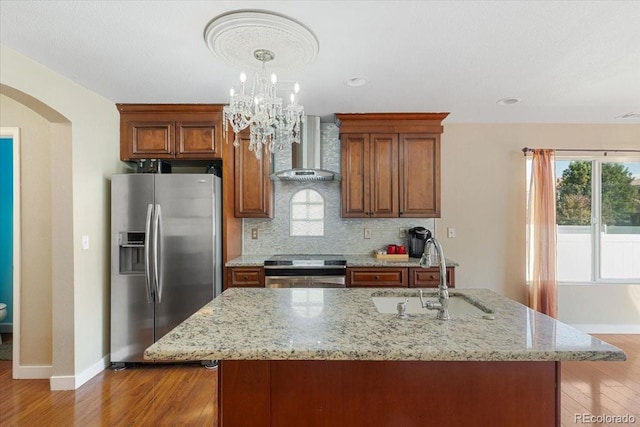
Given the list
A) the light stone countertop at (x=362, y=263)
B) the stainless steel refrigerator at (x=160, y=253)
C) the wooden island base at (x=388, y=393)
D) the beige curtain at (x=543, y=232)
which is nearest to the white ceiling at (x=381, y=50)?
the beige curtain at (x=543, y=232)

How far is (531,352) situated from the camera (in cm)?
106

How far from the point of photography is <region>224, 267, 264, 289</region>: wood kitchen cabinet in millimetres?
3105

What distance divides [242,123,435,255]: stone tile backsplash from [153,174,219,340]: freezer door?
798 millimetres

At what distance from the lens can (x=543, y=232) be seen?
141 inches

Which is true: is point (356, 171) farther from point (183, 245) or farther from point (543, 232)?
point (543, 232)

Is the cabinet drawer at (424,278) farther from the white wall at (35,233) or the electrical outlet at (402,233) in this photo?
the white wall at (35,233)

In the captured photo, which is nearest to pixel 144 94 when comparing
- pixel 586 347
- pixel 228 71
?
pixel 228 71

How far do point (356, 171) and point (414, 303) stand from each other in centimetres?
193

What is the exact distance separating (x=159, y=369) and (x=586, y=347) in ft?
10.3

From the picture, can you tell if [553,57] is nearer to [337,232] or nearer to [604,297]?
[337,232]

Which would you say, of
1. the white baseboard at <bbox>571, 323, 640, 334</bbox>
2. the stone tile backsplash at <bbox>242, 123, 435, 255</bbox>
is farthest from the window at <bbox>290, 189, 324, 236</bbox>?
the white baseboard at <bbox>571, 323, 640, 334</bbox>

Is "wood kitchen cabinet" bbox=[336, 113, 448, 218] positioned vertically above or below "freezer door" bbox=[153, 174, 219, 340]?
above

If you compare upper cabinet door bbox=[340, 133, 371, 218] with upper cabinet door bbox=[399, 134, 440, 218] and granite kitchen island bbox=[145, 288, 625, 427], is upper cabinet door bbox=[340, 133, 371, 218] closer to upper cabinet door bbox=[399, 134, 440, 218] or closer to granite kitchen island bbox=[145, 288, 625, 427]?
upper cabinet door bbox=[399, 134, 440, 218]

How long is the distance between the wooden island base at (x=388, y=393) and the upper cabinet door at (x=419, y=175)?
2.35 m
